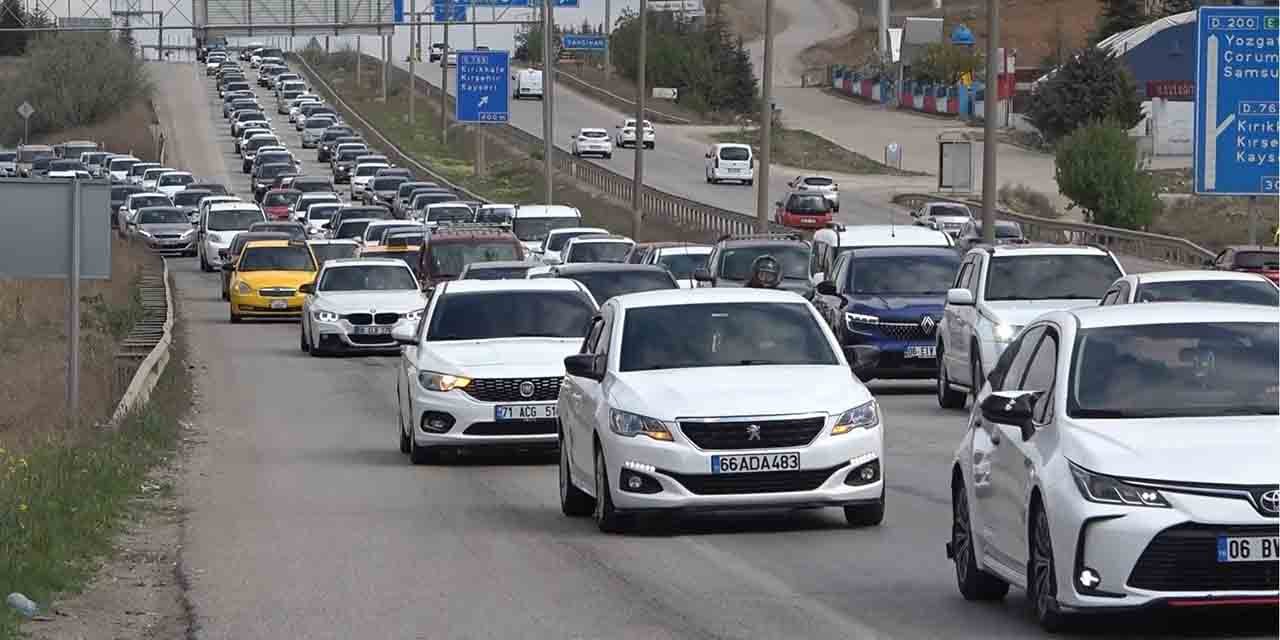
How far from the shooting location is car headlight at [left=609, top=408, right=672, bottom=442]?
14.4 metres

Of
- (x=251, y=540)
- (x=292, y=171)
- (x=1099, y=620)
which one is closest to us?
(x=1099, y=620)

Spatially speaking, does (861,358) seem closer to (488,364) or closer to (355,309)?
(488,364)

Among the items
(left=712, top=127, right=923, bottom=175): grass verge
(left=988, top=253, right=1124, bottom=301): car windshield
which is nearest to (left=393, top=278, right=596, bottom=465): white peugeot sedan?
(left=988, top=253, right=1124, bottom=301): car windshield

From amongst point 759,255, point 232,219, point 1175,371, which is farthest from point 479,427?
point 232,219

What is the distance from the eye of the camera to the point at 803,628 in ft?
35.7

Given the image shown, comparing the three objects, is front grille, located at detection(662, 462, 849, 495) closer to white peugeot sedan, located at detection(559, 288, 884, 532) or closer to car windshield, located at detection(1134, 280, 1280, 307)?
white peugeot sedan, located at detection(559, 288, 884, 532)

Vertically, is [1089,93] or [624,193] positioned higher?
[1089,93]

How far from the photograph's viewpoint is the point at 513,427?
20.2 m

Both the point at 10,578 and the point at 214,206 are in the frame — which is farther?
the point at 214,206

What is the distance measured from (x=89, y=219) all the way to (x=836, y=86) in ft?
438

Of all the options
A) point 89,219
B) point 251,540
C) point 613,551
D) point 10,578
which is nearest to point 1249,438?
point 613,551

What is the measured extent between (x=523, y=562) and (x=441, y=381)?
674 cm

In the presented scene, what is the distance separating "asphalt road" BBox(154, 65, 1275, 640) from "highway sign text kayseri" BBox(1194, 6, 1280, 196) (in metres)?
12.5

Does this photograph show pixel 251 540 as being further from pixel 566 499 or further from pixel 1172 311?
pixel 1172 311
